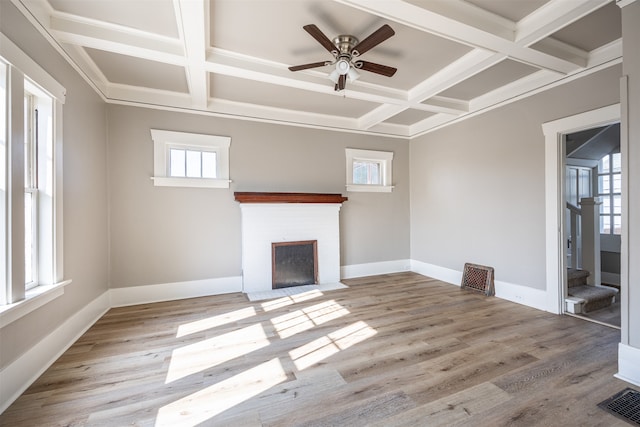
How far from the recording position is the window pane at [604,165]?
17.2ft

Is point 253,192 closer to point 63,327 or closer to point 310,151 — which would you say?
point 310,151

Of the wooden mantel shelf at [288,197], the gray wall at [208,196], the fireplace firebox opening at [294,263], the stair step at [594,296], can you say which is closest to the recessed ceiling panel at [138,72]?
the gray wall at [208,196]

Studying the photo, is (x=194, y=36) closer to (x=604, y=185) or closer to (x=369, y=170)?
(x=369, y=170)

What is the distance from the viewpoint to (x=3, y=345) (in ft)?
5.58

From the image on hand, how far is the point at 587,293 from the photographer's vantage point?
3.39 m

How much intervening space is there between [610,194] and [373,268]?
15.5ft

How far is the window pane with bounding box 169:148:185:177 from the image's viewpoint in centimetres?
383

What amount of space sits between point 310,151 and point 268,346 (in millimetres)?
3103

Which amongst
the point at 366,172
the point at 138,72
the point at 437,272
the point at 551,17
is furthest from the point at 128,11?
the point at 437,272

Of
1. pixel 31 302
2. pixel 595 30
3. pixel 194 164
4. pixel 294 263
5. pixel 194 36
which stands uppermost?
pixel 595 30

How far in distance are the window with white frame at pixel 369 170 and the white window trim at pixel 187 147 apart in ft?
6.83

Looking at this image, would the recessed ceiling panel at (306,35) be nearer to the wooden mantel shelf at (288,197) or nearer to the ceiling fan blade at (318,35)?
the ceiling fan blade at (318,35)

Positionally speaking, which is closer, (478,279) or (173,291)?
(173,291)

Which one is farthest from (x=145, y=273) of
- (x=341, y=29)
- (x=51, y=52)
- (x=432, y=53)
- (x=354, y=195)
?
(x=432, y=53)
